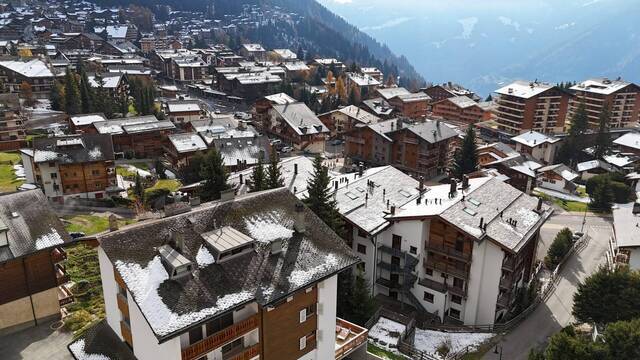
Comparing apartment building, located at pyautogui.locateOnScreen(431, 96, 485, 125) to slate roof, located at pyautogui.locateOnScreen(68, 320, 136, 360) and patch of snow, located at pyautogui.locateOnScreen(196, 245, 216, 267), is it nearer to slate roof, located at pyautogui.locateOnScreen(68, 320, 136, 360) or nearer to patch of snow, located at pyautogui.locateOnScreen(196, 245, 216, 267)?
patch of snow, located at pyautogui.locateOnScreen(196, 245, 216, 267)

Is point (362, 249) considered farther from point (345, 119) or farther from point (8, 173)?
point (345, 119)

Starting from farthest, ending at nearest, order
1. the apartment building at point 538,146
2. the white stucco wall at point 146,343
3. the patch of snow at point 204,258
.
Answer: the apartment building at point 538,146 → the patch of snow at point 204,258 → the white stucco wall at point 146,343

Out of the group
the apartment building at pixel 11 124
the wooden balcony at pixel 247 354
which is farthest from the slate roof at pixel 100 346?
the apartment building at pixel 11 124

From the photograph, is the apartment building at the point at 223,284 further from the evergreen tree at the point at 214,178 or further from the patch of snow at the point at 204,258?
the evergreen tree at the point at 214,178

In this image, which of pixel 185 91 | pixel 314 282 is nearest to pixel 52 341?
pixel 314 282

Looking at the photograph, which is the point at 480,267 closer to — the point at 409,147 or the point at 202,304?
the point at 202,304

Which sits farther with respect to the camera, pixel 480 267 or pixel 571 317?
pixel 571 317

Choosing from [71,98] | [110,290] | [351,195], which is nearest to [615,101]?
[351,195]
